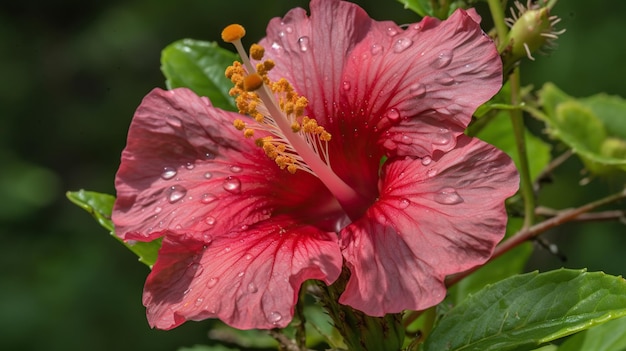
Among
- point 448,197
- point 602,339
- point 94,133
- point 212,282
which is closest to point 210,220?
point 212,282

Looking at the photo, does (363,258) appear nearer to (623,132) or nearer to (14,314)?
A: (623,132)

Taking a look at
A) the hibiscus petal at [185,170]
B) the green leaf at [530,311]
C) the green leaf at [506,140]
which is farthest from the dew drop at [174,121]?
the green leaf at [506,140]

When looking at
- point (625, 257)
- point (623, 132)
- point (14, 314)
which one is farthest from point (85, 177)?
point (623, 132)

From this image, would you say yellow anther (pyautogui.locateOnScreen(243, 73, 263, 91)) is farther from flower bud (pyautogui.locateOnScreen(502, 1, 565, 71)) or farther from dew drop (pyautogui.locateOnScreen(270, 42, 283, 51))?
flower bud (pyautogui.locateOnScreen(502, 1, 565, 71))

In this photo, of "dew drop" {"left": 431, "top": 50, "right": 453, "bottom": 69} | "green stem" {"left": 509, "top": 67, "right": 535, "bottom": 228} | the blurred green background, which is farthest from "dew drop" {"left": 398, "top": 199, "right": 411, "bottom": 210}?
the blurred green background

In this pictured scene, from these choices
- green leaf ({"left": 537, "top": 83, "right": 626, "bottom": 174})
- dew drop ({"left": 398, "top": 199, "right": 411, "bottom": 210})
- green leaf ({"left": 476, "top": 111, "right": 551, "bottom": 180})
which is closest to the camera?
dew drop ({"left": 398, "top": 199, "right": 411, "bottom": 210})

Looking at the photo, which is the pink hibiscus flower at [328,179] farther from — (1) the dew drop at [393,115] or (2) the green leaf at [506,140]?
(2) the green leaf at [506,140]
